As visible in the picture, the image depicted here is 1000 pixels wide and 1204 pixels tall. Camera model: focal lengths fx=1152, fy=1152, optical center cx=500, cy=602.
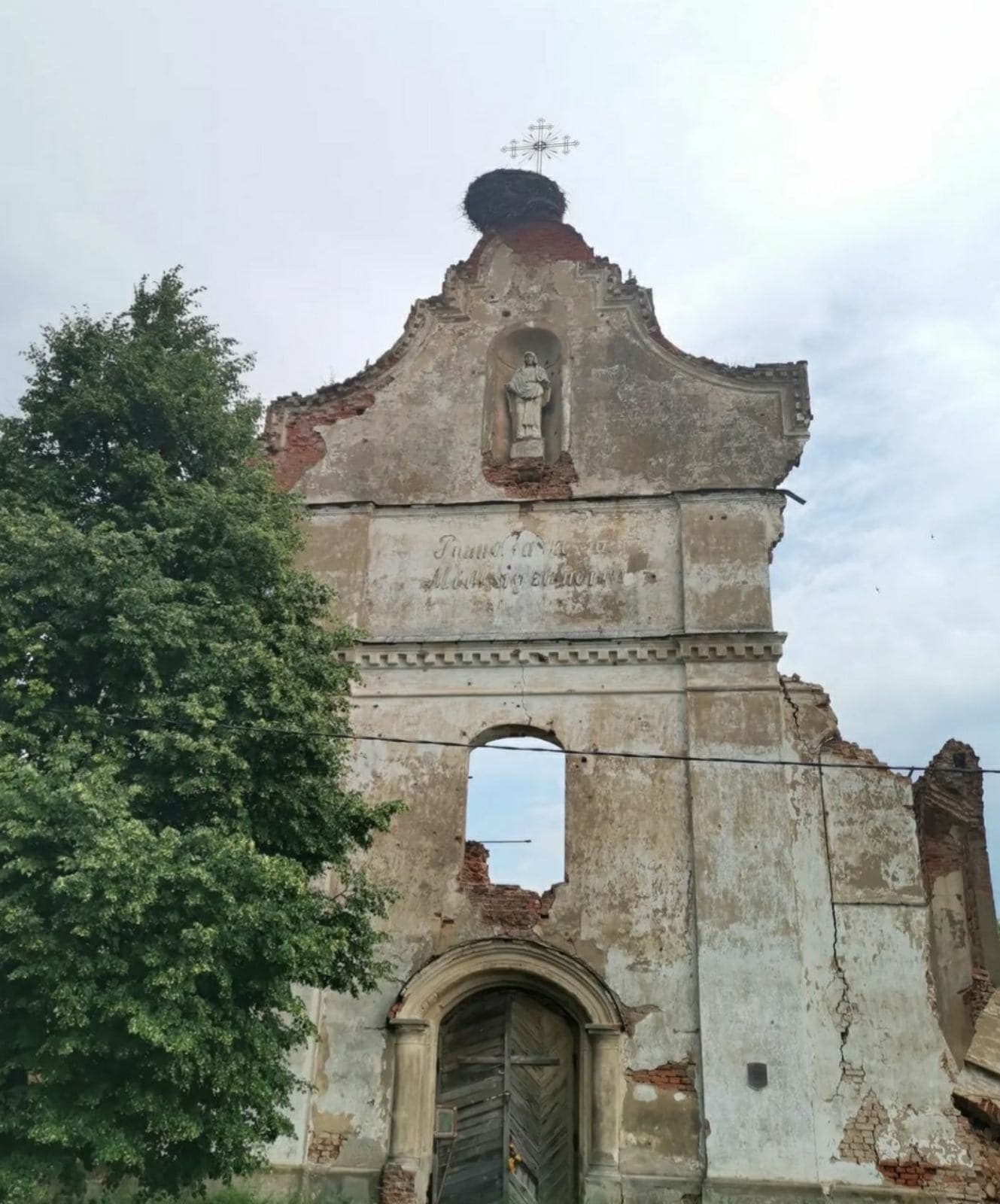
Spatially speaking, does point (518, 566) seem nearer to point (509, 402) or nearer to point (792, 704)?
point (509, 402)

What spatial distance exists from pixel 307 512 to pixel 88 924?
7.63 meters

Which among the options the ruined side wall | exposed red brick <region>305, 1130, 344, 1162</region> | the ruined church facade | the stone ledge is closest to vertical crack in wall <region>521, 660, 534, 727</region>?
the ruined church facade

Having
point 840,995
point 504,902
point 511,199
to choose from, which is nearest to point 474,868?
point 504,902

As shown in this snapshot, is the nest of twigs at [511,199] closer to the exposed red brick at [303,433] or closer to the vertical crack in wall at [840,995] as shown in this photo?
the exposed red brick at [303,433]

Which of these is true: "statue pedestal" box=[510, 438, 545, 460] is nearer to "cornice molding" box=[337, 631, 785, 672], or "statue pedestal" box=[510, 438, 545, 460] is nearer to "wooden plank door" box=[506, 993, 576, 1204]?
"cornice molding" box=[337, 631, 785, 672]

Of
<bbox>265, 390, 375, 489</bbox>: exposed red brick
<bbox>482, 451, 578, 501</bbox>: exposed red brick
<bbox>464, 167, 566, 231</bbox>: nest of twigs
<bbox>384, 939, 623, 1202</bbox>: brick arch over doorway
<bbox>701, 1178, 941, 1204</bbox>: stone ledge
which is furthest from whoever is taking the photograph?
<bbox>464, 167, 566, 231</bbox>: nest of twigs

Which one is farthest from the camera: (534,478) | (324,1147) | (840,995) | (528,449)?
(528,449)

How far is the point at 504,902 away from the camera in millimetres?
12734

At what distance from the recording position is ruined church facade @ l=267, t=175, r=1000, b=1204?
38.3 feet

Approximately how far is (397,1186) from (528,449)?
8.79 metres

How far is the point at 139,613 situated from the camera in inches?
368

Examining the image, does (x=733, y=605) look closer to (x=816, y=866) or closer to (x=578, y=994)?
(x=816, y=866)

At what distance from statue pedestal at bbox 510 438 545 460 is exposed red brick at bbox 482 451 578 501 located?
7 cm

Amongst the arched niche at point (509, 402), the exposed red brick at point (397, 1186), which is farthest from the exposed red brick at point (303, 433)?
the exposed red brick at point (397, 1186)
